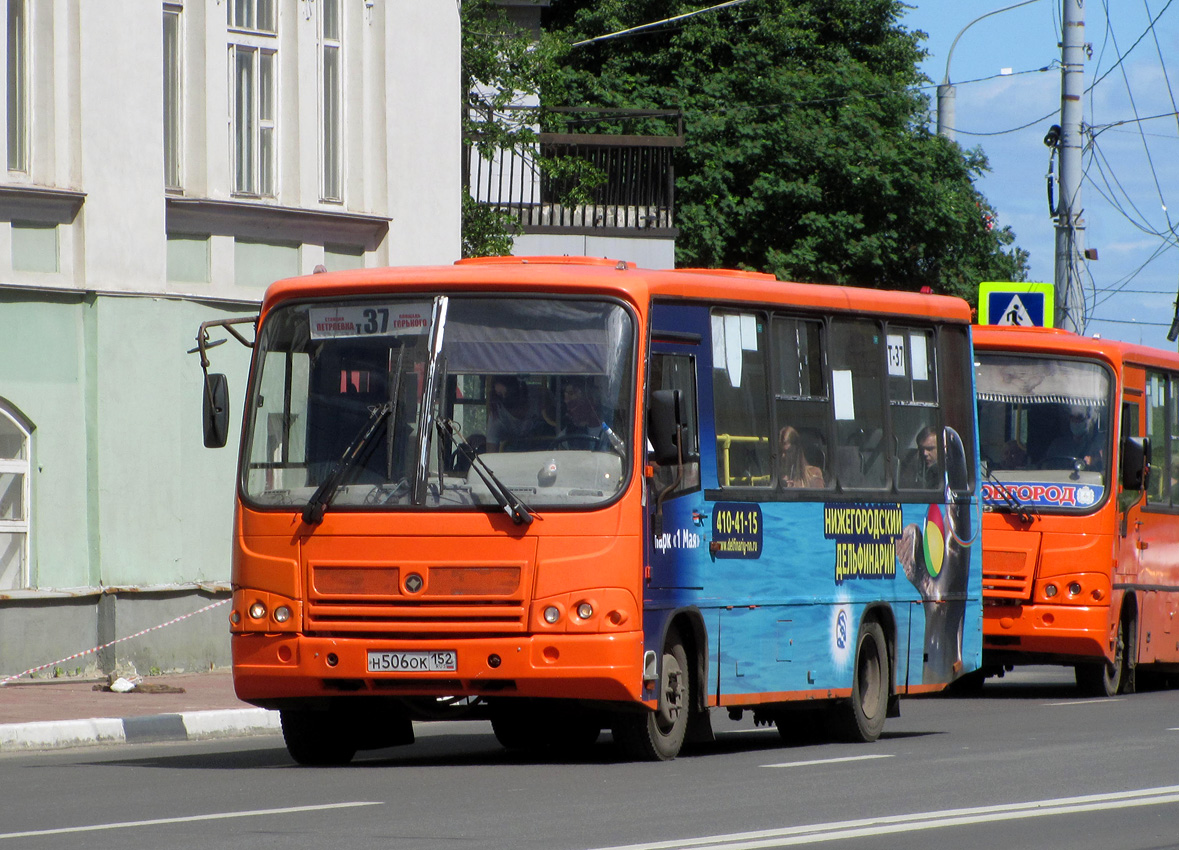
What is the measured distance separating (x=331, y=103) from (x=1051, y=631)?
823 centimetres

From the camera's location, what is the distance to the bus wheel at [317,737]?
500 inches

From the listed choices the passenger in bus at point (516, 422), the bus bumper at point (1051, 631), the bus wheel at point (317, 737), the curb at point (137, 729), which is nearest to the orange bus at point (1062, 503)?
the bus bumper at point (1051, 631)

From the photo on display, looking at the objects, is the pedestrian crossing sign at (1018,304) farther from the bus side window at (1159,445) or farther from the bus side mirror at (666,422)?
the bus side mirror at (666,422)

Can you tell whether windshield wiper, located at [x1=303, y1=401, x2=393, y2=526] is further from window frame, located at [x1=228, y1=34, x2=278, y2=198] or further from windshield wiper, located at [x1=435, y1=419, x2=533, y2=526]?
window frame, located at [x1=228, y1=34, x2=278, y2=198]

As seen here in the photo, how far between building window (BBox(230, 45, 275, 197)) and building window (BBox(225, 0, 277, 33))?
20 cm

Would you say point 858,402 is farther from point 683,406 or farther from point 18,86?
point 18,86

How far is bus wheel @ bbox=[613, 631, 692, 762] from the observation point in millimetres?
12234

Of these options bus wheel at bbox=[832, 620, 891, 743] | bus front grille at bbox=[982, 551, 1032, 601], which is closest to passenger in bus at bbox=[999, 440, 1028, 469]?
bus front grille at bbox=[982, 551, 1032, 601]

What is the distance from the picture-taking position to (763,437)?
43.9 ft

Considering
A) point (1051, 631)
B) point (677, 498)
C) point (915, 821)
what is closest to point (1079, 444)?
point (1051, 631)

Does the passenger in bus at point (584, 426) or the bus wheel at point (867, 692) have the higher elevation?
the passenger in bus at point (584, 426)

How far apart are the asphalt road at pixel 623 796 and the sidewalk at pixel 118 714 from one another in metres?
0.23

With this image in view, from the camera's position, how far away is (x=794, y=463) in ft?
45.0

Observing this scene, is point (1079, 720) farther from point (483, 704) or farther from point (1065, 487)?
point (483, 704)
